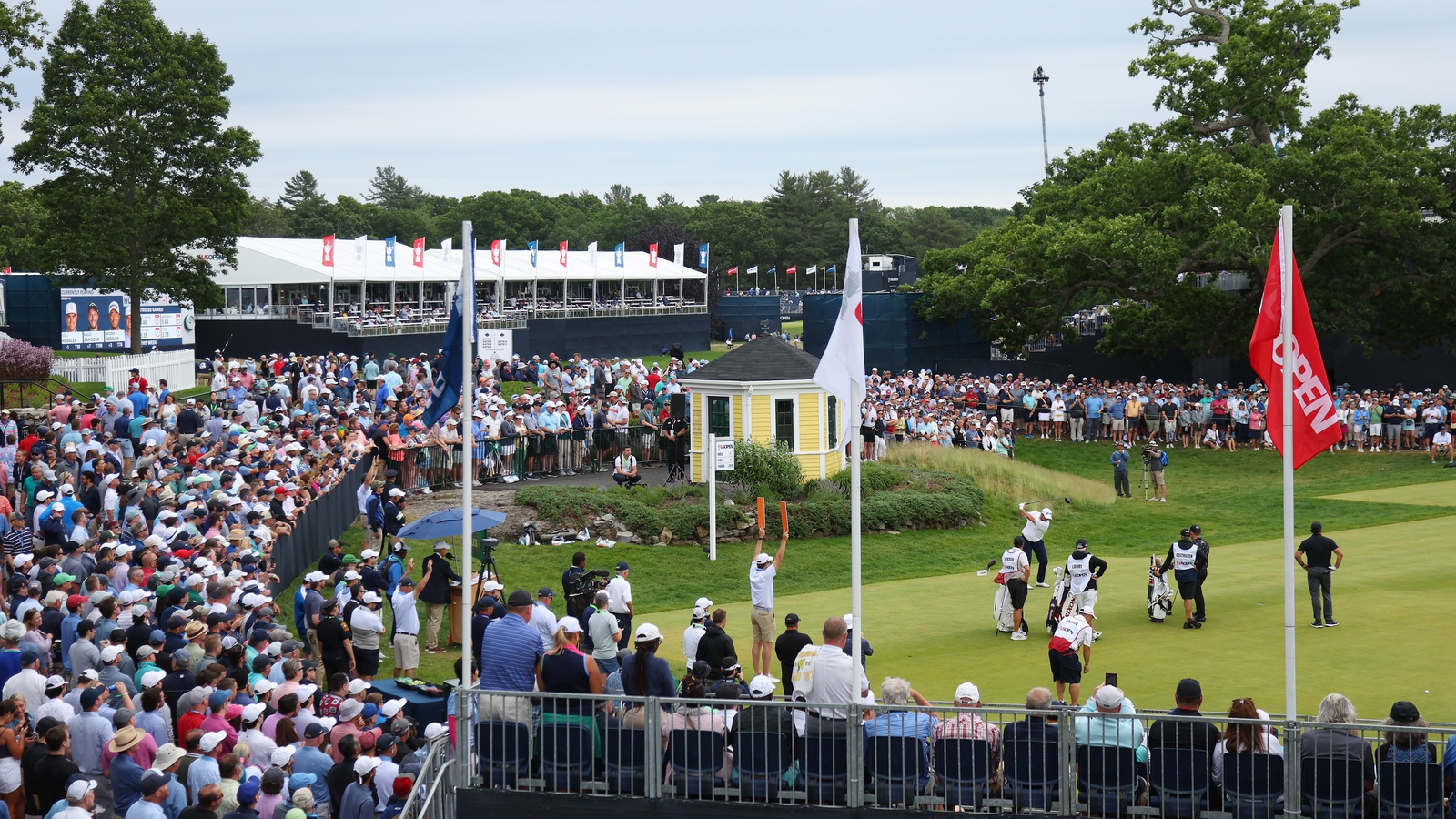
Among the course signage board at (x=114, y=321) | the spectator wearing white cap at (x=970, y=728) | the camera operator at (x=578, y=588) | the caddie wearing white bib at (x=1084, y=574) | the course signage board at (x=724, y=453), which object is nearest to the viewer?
the spectator wearing white cap at (x=970, y=728)

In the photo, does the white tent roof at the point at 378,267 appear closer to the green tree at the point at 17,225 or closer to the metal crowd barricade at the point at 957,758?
the green tree at the point at 17,225

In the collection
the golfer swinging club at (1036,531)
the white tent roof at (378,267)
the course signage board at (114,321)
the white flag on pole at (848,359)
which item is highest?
the white tent roof at (378,267)

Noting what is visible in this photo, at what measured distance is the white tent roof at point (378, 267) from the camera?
188 feet

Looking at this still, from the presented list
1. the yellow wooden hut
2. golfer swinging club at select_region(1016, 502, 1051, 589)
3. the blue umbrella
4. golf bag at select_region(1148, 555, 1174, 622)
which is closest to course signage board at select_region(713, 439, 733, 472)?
the yellow wooden hut

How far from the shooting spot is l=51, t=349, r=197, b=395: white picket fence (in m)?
36.2

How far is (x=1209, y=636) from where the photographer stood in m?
18.0

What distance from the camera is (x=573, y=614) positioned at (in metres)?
16.7

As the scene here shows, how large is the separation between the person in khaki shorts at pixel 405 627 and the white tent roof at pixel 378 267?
40.1 m

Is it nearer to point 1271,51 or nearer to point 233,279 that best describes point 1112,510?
point 1271,51

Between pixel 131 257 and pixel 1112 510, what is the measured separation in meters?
33.1

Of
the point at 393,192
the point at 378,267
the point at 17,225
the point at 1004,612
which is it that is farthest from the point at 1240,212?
the point at 393,192

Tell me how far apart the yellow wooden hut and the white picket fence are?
15445 millimetres

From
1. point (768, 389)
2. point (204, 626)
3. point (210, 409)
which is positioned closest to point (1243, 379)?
point (768, 389)

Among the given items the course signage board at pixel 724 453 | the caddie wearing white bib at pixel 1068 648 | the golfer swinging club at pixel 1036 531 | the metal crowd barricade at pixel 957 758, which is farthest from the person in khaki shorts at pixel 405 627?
the course signage board at pixel 724 453
